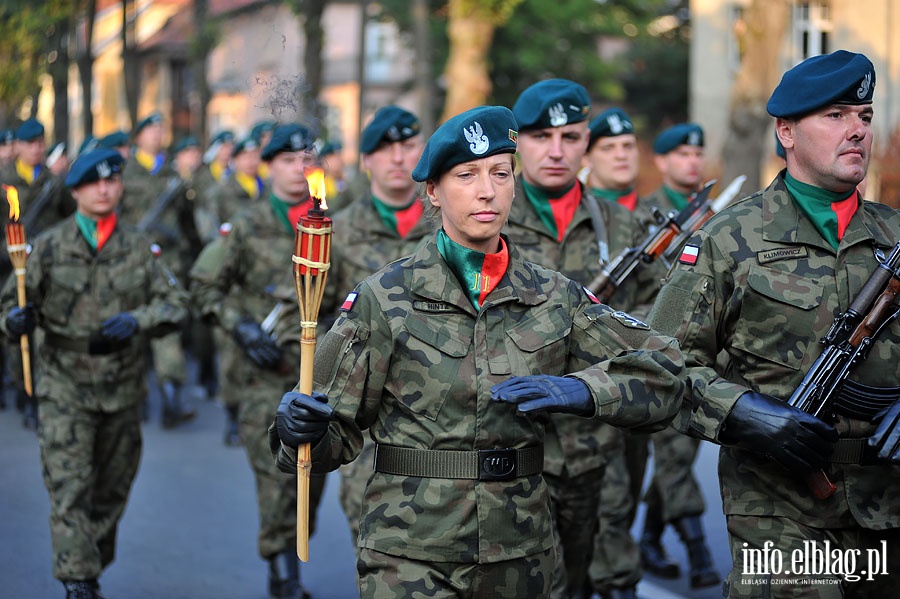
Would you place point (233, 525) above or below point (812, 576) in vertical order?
below

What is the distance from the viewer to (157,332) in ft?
24.9

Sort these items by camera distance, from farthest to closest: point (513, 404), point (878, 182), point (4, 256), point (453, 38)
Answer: point (453, 38) → point (878, 182) → point (4, 256) → point (513, 404)

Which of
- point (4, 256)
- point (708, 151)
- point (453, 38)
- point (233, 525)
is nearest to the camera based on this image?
point (233, 525)

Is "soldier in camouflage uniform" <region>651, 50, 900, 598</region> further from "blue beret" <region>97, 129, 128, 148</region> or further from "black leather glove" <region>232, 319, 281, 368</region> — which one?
"blue beret" <region>97, 129, 128, 148</region>

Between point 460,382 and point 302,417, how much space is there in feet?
1.67

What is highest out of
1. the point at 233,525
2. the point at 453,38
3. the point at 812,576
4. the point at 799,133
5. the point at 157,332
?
the point at 453,38

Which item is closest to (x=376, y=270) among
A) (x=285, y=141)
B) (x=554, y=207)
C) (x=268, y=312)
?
(x=554, y=207)

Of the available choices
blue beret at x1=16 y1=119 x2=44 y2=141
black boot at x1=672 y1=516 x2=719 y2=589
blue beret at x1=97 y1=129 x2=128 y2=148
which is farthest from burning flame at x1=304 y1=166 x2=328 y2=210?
blue beret at x1=16 y1=119 x2=44 y2=141

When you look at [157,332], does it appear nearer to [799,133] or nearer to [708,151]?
[799,133]

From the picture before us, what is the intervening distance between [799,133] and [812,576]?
4.76 feet

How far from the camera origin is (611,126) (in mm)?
7910

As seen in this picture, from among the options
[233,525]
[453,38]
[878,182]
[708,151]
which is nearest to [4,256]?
[233,525]

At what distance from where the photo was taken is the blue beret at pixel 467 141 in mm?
4312

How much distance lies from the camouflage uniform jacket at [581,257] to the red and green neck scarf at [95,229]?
246 centimetres
